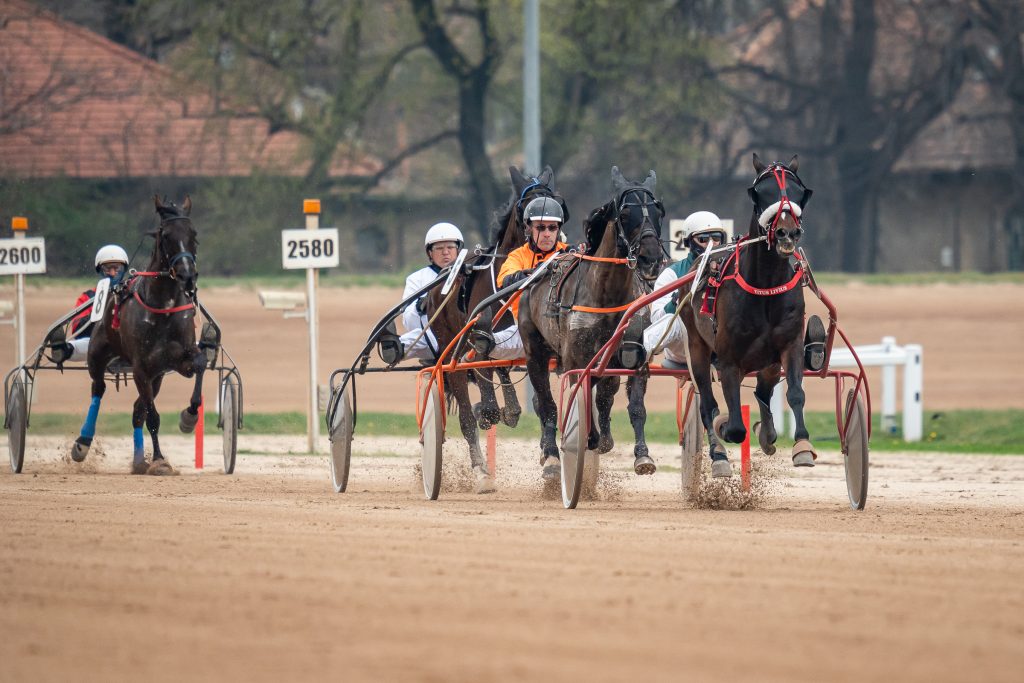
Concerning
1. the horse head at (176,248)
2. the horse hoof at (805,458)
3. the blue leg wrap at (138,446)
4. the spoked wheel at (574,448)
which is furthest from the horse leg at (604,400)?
the blue leg wrap at (138,446)

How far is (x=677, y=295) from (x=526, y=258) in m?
1.34

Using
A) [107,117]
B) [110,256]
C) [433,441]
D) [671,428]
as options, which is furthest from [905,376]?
[107,117]

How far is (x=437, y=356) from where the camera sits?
11492mm

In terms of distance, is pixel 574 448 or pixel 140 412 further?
pixel 140 412

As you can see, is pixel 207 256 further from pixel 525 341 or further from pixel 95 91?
pixel 525 341

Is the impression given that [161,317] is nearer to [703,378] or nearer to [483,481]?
[483,481]

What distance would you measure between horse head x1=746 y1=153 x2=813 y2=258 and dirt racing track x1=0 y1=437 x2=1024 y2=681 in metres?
1.40

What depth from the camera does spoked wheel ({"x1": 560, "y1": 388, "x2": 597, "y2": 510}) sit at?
8766mm

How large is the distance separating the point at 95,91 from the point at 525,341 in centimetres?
1730

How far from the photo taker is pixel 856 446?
28.9 feet

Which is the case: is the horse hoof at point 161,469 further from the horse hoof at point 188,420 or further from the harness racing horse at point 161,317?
the horse hoof at point 188,420

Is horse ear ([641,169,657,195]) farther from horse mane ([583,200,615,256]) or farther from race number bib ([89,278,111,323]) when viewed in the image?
race number bib ([89,278,111,323])

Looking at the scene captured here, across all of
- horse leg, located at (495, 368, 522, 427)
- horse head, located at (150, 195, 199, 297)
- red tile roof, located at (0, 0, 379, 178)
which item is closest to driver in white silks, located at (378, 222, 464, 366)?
horse leg, located at (495, 368, 522, 427)

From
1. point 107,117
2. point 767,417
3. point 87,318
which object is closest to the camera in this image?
point 767,417
